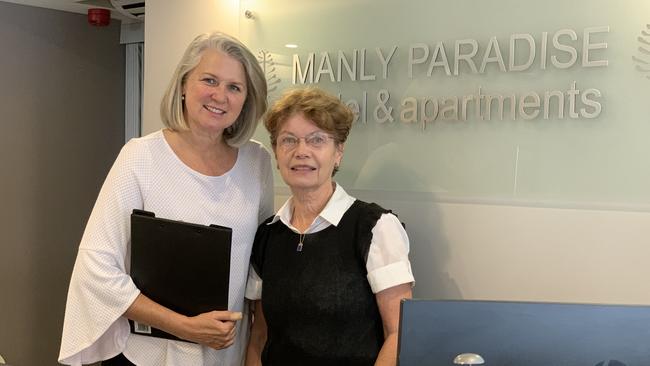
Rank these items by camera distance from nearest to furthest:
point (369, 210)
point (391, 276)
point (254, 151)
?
point (391, 276), point (369, 210), point (254, 151)

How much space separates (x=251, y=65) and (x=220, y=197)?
16.1 inches

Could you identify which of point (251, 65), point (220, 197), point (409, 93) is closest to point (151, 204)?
point (220, 197)

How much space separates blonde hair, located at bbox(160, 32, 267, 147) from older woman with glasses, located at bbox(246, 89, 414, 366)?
0.23 m

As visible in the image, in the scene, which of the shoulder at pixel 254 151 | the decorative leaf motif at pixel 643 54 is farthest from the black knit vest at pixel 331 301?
the decorative leaf motif at pixel 643 54

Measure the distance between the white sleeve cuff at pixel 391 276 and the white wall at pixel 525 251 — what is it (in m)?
0.47

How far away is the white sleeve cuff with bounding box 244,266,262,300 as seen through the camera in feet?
7.22

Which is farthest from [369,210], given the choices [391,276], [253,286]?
[253,286]

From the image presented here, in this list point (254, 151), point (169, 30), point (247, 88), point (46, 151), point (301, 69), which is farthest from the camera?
point (46, 151)

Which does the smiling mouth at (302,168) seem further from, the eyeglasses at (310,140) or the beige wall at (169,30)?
the beige wall at (169,30)

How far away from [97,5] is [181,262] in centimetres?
264

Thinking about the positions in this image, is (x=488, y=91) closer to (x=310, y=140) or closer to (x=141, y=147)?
(x=310, y=140)

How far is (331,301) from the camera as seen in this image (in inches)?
76.4

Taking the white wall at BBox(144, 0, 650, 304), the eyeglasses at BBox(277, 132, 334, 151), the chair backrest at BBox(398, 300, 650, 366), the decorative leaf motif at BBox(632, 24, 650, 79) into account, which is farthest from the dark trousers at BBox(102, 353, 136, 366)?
the decorative leaf motif at BBox(632, 24, 650, 79)

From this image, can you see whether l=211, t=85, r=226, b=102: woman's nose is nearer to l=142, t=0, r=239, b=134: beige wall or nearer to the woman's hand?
the woman's hand
